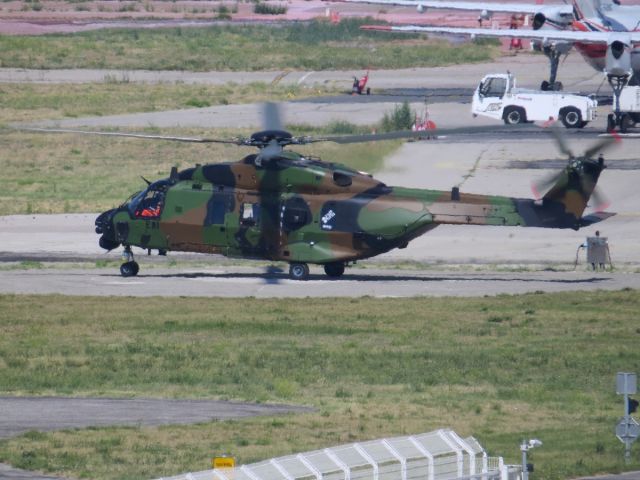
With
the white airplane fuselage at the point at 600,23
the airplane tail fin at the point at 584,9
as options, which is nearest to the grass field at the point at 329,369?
the white airplane fuselage at the point at 600,23

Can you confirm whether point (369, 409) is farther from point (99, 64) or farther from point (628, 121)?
point (99, 64)

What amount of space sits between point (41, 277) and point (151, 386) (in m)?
13.7

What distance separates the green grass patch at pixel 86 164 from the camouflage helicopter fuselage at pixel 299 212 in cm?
1113

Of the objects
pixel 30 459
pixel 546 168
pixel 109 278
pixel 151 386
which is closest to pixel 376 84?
pixel 546 168

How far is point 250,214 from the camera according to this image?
122ft

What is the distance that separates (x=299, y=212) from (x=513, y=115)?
97.8 ft

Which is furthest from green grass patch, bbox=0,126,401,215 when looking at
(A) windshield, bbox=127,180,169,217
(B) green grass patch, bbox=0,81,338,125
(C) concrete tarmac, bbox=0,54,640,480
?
(A) windshield, bbox=127,180,169,217

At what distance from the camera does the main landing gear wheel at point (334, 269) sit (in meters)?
38.5

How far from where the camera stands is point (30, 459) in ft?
63.9

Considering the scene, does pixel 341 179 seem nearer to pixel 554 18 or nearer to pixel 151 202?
pixel 151 202

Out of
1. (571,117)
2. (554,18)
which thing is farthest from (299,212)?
(554,18)

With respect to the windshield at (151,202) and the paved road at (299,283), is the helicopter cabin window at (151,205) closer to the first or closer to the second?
the windshield at (151,202)

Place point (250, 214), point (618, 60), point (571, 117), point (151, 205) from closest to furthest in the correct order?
point (250, 214) → point (151, 205) → point (618, 60) → point (571, 117)

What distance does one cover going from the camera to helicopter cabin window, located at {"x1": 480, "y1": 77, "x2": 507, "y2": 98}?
213ft
